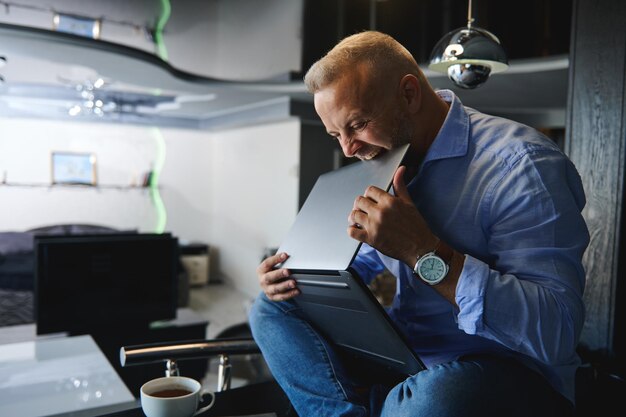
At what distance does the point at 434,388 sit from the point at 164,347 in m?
0.77

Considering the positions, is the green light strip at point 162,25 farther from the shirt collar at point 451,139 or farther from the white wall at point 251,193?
the shirt collar at point 451,139

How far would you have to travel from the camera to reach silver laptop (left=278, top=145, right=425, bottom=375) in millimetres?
936

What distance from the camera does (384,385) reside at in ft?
3.83

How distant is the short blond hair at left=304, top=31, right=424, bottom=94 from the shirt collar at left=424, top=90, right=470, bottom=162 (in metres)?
0.14

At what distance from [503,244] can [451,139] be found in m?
0.25

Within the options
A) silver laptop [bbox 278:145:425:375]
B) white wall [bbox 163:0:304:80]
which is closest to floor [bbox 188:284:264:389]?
white wall [bbox 163:0:304:80]

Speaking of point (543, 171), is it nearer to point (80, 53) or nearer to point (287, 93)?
point (80, 53)

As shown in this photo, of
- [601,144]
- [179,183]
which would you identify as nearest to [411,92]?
[601,144]

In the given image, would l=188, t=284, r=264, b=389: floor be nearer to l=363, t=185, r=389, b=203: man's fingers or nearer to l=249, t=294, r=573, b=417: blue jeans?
l=249, t=294, r=573, b=417: blue jeans

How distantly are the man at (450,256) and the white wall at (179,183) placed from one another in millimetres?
5200

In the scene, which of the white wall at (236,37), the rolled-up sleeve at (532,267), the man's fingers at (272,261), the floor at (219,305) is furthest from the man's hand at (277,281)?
the white wall at (236,37)

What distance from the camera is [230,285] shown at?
7.84m

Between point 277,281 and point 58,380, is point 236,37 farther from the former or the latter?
point 277,281

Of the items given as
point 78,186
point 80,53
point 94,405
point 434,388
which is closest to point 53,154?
point 78,186
